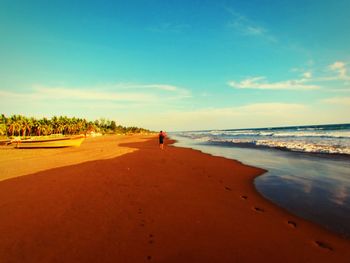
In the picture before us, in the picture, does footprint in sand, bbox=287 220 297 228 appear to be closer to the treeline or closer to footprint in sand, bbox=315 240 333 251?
footprint in sand, bbox=315 240 333 251

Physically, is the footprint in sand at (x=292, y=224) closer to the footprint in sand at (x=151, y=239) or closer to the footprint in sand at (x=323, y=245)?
the footprint in sand at (x=323, y=245)

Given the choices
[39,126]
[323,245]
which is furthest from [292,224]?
[39,126]

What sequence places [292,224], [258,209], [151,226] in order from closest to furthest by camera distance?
[151,226], [292,224], [258,209]

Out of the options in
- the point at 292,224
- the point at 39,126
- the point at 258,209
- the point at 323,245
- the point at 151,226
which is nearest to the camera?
the point at 323,245

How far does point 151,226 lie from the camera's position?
5.09m

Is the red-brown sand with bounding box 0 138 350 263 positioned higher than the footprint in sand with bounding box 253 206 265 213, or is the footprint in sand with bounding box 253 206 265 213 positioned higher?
the red-brown sand with bounding box 0 138 350 263

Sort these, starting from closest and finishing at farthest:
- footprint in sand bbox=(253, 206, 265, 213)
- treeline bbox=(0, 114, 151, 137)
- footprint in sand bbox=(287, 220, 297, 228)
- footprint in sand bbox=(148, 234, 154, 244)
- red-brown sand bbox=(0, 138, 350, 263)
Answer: red-brown sand bbox=(0, 138, 350, 263) < footprint in sand bbox=(148, 234, 154, 244) < footprint in sand bbox=(287, 220, 297, 228) < footprint in sand bbox=(253, 206, 265, 213) < treeline bbox=(0, 114, 151, 137)

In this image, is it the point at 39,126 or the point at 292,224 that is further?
the point at 39,126

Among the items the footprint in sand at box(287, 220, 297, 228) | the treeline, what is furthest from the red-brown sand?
the treeline

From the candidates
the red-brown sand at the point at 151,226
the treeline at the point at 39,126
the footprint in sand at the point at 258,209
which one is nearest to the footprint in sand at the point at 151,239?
the red-brown sand at the point at 151,226

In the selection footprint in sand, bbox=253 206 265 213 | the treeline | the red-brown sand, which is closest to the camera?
the red-brown sand

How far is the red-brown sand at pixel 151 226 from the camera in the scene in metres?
3.97

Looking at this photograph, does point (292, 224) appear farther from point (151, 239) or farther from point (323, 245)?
point (151, 239)

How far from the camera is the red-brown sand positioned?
13.0 ft
